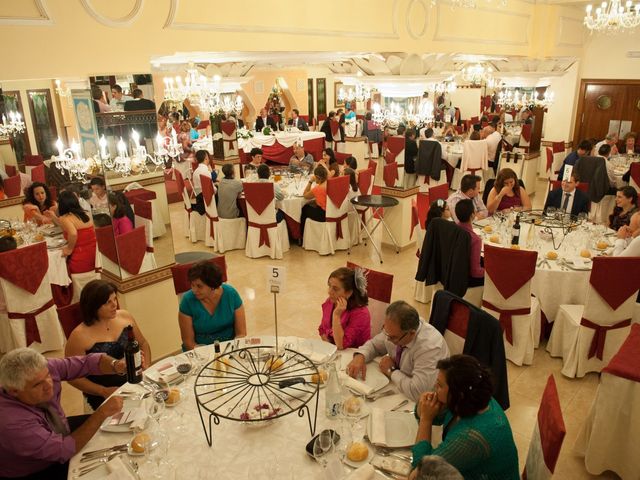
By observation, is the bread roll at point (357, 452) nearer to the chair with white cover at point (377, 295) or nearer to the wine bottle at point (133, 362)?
Result: the wine bottle at point (133, 362)

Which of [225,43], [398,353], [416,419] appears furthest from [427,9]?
[416,419]

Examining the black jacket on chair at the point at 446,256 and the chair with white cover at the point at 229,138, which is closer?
the black jacket on chair at the point at 446,256

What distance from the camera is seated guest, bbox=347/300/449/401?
8.10 feet

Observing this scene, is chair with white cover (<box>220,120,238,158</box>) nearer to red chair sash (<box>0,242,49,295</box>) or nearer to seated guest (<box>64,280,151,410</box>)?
red chair sash (<box>0,242,49,295</box>)

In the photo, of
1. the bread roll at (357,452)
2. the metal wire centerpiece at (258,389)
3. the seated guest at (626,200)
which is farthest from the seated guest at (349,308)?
the seated guest at (626,200)

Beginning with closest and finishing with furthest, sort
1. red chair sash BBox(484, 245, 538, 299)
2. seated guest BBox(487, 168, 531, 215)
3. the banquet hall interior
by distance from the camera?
the banquet hall interior, red chair sash BBox(484, 245, 538, 299), seated guest BBox(487, 168, 531, 215)

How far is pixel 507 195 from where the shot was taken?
5.42 metres

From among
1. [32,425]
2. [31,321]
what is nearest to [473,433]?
[32,425]

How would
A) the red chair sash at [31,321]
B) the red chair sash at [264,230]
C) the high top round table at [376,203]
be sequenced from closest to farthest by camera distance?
1. the red chair sash at [31,321]
2. the high top round table at [376,203]
3. the red chair sash at [264,230]

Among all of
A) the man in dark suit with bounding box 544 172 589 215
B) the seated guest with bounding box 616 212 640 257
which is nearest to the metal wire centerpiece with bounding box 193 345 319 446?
the seated guest with bounding box 616 212 640 257

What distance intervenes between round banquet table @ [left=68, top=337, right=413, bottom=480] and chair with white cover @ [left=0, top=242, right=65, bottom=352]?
2154 mm

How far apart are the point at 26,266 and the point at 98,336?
4.70 ft

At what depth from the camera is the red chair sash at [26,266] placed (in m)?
3.73

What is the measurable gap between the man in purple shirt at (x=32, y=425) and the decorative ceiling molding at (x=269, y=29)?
2.43 m
